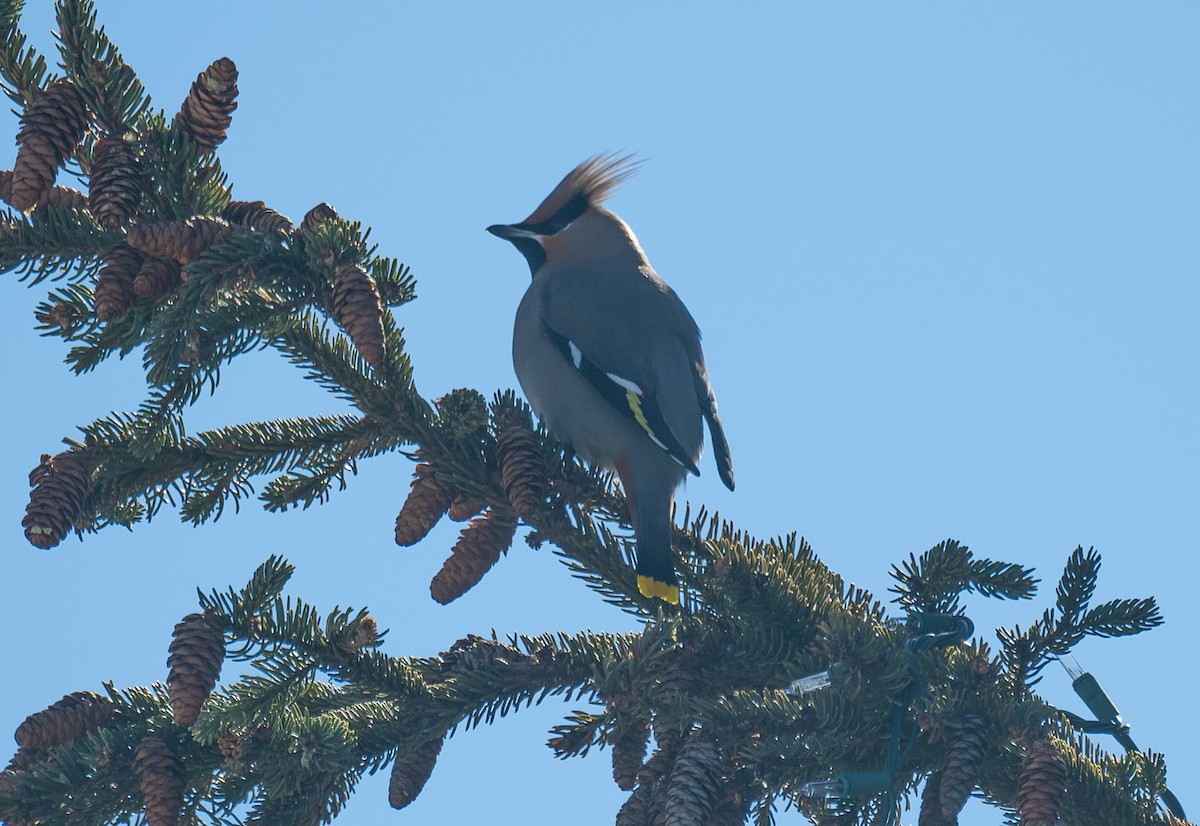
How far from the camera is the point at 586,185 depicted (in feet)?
17.3

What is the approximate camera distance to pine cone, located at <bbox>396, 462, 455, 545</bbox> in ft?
10.2

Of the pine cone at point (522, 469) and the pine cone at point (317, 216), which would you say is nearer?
the pine cone at point (317, 216)

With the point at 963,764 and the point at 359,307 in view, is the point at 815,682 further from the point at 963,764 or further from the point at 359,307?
the point at 359,307

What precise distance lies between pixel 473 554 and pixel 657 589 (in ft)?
1.45

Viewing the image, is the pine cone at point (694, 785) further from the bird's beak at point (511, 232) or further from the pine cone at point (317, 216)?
the bird's beak at point (511, 232)

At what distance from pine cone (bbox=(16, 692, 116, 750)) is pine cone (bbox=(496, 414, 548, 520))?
2.94 ft

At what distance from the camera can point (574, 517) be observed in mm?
3234

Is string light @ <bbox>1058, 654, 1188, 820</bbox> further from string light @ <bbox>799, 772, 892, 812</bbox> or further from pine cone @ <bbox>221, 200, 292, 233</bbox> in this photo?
pine cone @ <bbox>221, 200, 292, 233</bbox>

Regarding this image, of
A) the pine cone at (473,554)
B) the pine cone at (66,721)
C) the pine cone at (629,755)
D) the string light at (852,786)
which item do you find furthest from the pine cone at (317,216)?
the string light at (852,786)

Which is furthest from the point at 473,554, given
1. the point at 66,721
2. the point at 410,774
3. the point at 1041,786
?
the point at 1041,786

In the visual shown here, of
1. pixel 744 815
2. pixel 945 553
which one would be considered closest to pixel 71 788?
pixel 744 815

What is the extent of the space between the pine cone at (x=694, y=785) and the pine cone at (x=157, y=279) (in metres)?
1.33

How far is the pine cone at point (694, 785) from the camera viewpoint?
239cm

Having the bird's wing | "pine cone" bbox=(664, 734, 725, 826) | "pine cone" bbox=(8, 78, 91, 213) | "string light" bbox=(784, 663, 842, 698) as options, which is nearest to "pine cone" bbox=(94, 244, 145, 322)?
"pine cone" bbox=(8, 78, 91, 213)
